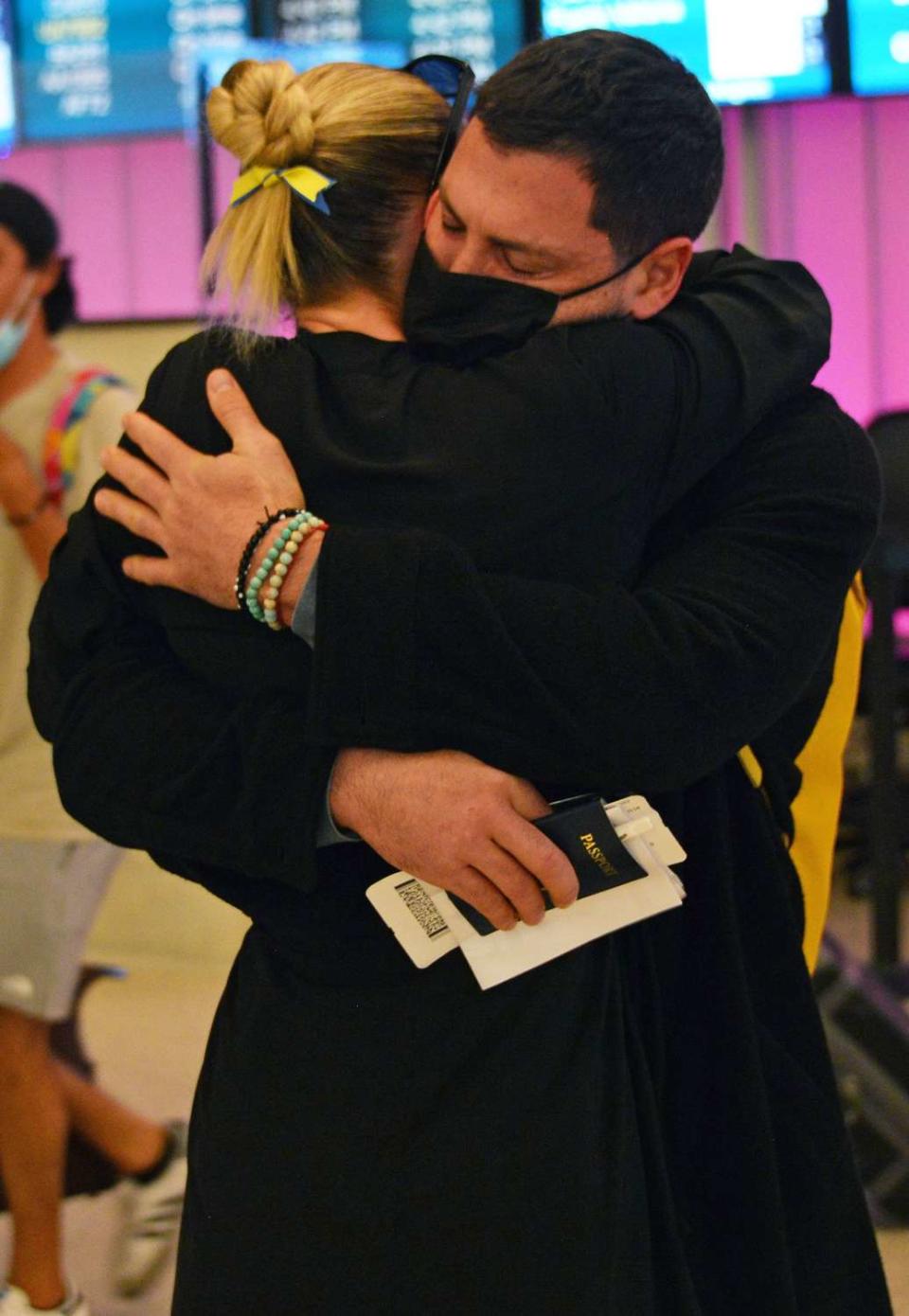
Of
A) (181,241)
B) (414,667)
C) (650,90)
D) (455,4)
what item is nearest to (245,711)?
(414,667)

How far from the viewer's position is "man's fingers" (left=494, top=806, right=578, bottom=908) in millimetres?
902

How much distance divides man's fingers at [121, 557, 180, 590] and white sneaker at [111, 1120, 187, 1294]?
158 centimetres

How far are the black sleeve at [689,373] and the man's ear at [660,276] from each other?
0.04 ft

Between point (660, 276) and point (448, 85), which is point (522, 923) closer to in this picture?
point (660, 276)

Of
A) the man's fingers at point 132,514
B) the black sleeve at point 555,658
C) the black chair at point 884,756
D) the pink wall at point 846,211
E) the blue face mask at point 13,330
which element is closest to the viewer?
the black sleeve at point 555,658

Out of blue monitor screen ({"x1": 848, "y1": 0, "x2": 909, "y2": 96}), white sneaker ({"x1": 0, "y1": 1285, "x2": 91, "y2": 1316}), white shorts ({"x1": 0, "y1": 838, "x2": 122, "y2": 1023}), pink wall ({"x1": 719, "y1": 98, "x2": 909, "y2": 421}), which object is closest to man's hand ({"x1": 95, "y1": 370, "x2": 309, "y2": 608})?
white shorts ({"x1": 0, "y1": 838, "x2": 122, "y2": 1023})

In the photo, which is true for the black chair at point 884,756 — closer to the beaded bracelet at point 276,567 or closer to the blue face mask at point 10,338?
the blue face mask at point 10,338

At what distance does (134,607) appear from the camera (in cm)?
105

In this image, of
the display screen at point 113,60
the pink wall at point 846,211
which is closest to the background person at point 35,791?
the display screen at point 113,60

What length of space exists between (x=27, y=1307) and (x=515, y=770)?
1.62m

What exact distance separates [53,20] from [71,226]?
0.87 meters

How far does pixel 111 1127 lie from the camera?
2.42 meters

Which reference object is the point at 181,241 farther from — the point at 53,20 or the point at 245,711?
the point at 245,711

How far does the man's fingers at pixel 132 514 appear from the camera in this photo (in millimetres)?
981
